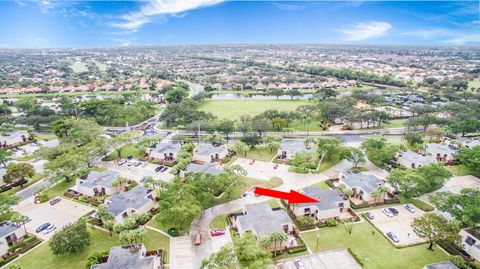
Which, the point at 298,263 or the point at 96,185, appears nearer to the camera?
the point at 298,263

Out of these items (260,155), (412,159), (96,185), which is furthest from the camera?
(260,155)

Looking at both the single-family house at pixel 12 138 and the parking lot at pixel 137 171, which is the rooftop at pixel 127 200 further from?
the single-family house at pixel 12 138

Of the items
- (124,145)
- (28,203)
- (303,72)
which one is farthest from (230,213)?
(303,72)

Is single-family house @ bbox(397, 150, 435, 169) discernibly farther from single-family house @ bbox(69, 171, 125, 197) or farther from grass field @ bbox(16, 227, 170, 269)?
single-family house @ bbox(69, 171, 125, 197)

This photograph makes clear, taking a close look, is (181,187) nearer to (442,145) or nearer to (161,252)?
(161,252)

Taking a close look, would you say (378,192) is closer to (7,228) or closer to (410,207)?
(410,207)

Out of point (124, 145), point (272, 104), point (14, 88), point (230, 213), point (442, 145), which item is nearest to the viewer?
point (230, 213)

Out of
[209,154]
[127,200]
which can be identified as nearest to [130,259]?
[127,200]
